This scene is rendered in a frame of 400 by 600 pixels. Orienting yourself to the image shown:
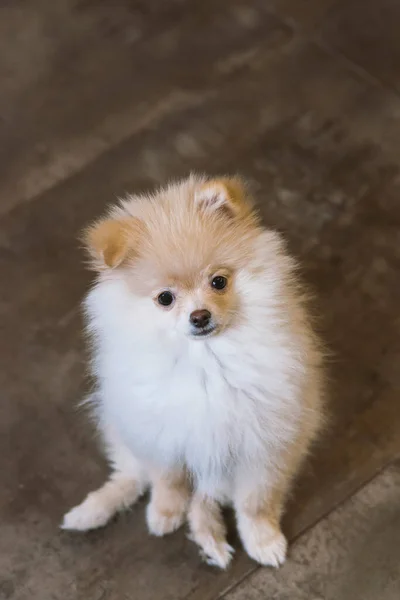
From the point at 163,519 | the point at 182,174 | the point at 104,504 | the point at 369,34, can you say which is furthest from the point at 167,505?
the point at 369,34

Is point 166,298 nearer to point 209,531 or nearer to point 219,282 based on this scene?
point 219,282

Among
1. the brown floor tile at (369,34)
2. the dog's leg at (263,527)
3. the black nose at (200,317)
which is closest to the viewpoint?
A: the black nose at (200,317)

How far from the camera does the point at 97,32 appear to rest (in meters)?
2.69

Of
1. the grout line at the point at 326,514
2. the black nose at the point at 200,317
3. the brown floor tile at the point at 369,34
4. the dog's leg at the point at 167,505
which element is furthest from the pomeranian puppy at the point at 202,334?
the brown floor tile at the point at 369,34

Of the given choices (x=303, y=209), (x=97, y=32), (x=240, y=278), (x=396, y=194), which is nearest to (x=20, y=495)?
(x=240, y=278)

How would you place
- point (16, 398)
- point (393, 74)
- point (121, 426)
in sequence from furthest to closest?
point (393, 74)
point (16, 398)
point (121, 426)

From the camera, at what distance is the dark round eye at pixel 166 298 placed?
4.21ft

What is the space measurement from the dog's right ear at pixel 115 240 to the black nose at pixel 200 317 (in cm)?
16

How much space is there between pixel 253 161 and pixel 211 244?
3.62ft

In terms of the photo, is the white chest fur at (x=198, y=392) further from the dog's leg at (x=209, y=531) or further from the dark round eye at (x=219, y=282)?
the dog's leg at (x=209, y=531)

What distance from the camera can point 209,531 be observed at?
1627 mm

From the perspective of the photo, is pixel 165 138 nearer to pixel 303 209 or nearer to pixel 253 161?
pixel 253 161

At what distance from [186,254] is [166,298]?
86 mm

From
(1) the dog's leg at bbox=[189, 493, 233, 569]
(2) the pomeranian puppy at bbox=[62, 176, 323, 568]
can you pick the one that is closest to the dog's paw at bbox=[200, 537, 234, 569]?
(1) the dog's leg at bbox=[189, 493, 233, 569]
